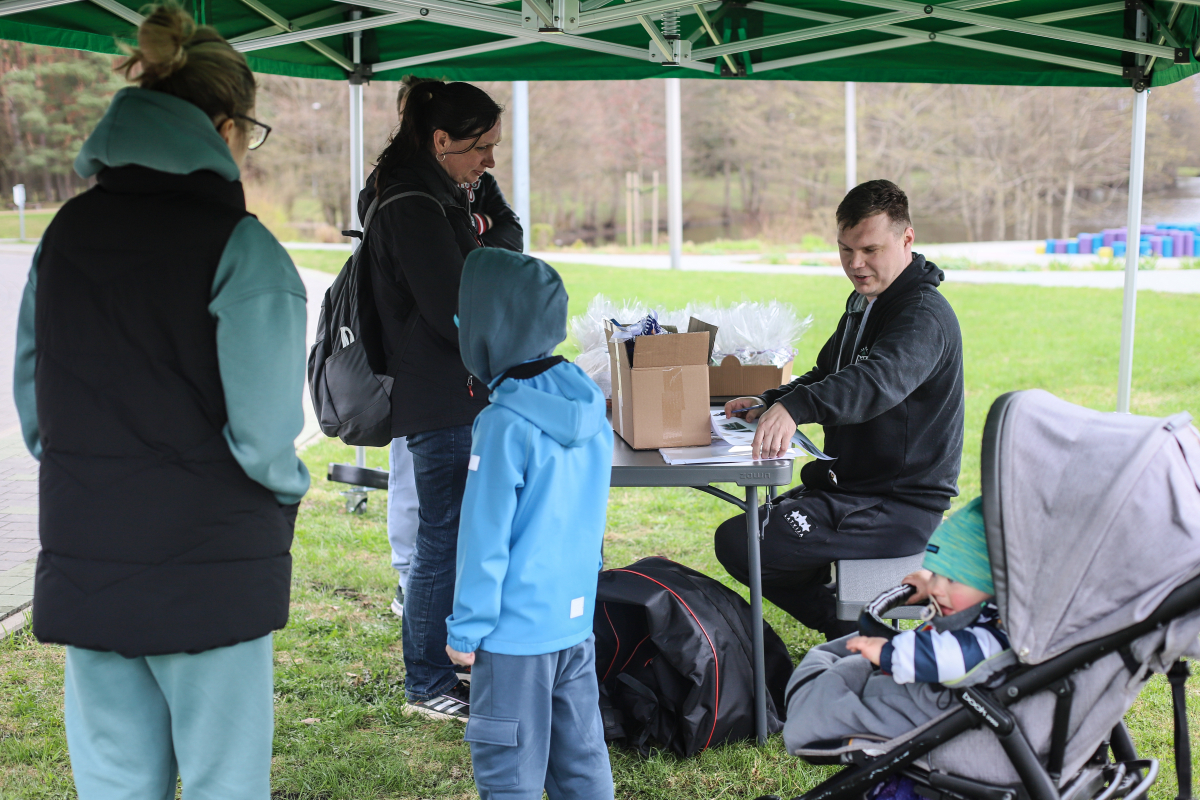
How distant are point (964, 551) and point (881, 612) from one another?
26 cm

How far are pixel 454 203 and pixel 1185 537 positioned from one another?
1.93 metres

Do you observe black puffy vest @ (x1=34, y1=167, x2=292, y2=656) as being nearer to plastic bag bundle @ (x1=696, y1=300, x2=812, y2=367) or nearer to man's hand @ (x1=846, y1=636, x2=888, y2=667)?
man's hand @ (x1=846, y1=636, x2=888, y2=667)

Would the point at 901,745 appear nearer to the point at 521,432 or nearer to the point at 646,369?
the point at 521,432

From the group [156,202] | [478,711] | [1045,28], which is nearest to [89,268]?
[156,202]

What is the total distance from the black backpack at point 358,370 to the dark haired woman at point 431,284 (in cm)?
4

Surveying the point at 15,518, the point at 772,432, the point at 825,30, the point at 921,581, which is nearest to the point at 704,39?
the point at 825,30

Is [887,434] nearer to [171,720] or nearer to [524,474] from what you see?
[524,474]

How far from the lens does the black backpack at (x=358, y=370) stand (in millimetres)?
2744

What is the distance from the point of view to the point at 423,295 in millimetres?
2584

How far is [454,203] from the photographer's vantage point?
2.75 m

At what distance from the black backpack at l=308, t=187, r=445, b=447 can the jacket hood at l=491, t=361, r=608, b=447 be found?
812 millimetres

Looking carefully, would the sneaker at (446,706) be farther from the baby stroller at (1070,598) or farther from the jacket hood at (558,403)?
the baby stroller at (1070,598)

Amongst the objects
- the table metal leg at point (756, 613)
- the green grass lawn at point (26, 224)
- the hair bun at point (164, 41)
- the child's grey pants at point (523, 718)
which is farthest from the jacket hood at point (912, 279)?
the green grass lawn at point (26, 224)

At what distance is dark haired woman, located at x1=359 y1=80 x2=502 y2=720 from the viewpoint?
2592 millimetres
